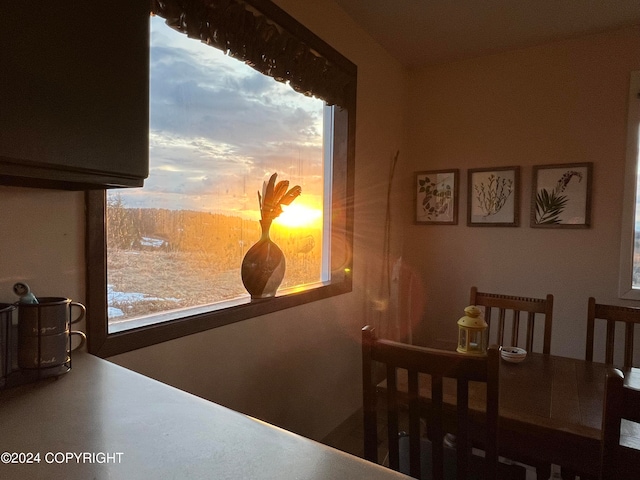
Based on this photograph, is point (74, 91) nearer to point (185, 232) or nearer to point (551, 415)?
point (185, 232)

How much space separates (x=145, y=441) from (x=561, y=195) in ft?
9.52

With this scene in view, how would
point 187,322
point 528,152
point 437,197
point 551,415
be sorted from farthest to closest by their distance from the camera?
point 437,197, point 528,152, point 187,322, point 551,415

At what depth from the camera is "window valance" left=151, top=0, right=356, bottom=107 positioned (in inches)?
53.4

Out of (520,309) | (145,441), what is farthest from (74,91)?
(520,309)

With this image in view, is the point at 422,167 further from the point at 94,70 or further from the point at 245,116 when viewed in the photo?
the point at 94,70

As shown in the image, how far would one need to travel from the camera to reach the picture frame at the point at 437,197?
308 centimetres

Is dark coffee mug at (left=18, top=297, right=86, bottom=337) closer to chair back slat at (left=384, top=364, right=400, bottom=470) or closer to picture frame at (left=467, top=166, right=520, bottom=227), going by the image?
chair back slat at (left=384, top=364, right=400, bottom=470)

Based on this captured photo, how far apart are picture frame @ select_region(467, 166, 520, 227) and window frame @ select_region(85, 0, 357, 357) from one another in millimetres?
1113

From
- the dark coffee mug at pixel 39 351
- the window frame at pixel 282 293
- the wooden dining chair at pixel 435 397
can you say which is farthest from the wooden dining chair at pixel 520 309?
the dark coffee mug at pixel 39 351

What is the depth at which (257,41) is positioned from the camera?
1646mm

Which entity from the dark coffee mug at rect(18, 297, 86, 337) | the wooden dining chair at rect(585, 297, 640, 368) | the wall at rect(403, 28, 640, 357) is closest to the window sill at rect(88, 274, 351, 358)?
the dark coffee mug at rect(18, 297, 86, 337)

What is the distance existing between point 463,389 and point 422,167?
8.21 ft

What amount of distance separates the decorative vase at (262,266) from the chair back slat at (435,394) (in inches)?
29.6

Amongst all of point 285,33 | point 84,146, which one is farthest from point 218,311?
point 285,33
